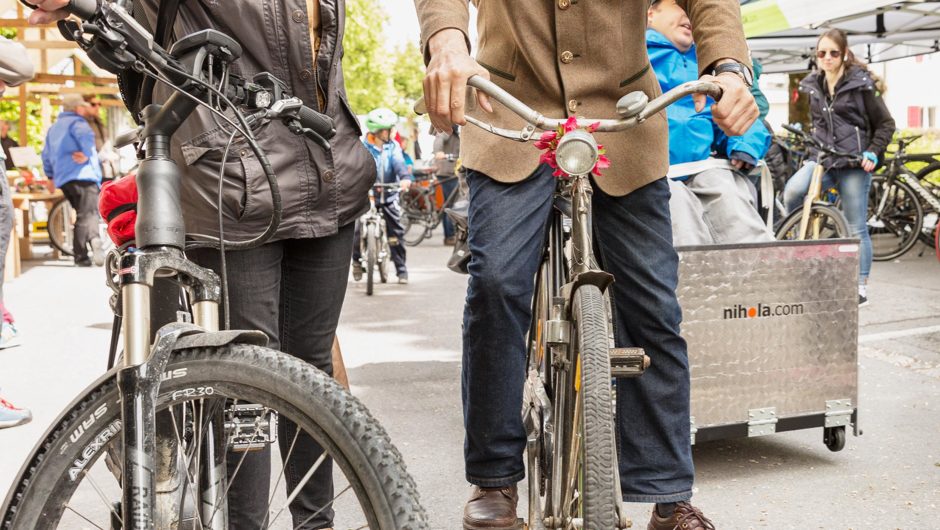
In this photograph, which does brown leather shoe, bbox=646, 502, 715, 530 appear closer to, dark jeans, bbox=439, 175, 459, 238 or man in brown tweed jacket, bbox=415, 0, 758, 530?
man in brown tweed jacket, bbox=415, 0, 758, 530

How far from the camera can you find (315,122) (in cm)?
205

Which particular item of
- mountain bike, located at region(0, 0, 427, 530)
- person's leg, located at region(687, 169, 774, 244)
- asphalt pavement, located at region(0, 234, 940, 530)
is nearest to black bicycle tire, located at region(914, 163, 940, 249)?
asphalt pavement, located at region(0, 234, 940, 530)

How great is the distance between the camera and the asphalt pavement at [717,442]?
153 inches

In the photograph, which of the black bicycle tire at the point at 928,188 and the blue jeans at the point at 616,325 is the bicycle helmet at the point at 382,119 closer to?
the black bicycle tire at the point at 928,188

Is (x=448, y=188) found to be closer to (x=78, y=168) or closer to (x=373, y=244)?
(x=78, y=168)

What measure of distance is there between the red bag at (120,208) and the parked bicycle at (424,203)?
14.5 metres

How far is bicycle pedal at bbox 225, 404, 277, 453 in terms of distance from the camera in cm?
183

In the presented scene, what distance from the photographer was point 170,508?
195cm

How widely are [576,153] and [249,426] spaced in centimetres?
99

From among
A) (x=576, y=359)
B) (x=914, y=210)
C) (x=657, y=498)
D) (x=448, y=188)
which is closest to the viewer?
(x=576, y=359)

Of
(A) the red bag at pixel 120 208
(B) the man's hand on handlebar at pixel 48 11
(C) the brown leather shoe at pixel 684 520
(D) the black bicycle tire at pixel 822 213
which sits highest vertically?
(B) the man's hand on handlebar at pixel 48 11

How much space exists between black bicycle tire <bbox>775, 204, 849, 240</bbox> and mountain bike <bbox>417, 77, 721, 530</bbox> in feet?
21.1

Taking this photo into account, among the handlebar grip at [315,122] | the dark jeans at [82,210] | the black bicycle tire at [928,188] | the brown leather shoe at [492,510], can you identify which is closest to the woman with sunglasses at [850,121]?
the black bicycle tire at [928,188]

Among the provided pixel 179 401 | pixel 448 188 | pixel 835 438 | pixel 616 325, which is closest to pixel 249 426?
pixel 179 401
